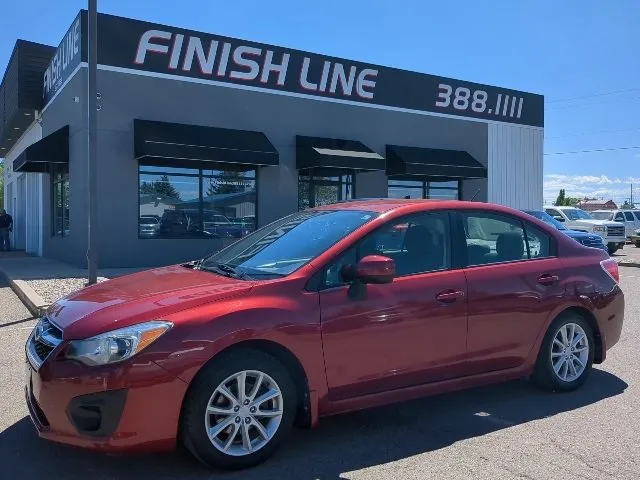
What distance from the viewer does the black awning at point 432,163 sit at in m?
18.7

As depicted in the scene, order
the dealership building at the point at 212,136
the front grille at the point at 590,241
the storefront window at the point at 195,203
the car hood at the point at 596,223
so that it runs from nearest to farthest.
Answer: the dealership building at the point at 212,136 < the storefront window at the point at 195,203 < the front grille at the point at 590,241 < the car hood at the point at 596,223

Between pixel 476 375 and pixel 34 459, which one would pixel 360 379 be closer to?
pixel 476 375

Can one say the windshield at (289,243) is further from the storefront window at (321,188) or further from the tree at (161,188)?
the storefront window at (321,188)

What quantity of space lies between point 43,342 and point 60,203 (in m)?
15.7

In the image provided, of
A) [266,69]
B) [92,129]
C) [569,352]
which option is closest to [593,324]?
[569,352]

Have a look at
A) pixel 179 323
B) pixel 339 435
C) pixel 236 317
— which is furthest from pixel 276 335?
pixel 339 435

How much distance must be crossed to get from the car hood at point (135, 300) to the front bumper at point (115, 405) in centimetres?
25

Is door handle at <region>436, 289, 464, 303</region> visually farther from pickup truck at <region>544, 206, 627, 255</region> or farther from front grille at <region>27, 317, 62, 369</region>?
pickup truck at <region>544, 206, 627, 255</region>

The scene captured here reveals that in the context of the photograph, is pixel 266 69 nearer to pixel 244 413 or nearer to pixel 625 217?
pixel 244 413

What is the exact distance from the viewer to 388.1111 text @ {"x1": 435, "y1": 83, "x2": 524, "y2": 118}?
20688 mm

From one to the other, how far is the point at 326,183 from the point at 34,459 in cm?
1515

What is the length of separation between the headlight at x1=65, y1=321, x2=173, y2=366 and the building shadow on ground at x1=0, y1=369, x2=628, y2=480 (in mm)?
747

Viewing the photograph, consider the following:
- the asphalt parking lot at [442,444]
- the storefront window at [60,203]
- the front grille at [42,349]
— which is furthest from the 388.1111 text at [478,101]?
the front grille at [42,349]

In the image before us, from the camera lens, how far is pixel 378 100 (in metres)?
19.1
